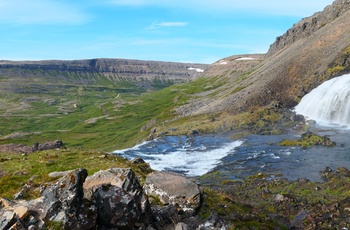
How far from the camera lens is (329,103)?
76000 millimetres

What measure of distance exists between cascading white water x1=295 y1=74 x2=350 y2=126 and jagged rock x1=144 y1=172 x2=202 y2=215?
5818cm

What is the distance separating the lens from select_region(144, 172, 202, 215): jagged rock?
20703 mm

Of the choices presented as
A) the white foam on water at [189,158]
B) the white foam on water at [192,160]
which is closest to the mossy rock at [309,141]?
the white foam on water at [189,158]

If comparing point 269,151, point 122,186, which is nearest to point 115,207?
point 122,186

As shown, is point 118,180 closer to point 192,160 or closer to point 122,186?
point 122,186

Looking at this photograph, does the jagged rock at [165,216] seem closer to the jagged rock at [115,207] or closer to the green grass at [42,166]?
the jagged rock at [115,207]

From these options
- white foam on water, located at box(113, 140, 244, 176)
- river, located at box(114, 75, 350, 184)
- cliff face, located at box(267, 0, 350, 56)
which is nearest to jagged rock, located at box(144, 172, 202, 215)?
river, located at box(114, 75, 350, 184)

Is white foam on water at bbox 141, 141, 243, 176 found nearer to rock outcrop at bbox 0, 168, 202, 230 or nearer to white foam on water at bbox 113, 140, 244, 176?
white foam on water at bbox 113, 140, 244, 176

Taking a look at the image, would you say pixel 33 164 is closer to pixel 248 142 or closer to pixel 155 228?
pixel 155 228

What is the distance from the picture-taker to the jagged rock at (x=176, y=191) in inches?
815

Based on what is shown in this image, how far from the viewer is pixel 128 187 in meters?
17.7

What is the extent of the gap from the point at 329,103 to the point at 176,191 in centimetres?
6529

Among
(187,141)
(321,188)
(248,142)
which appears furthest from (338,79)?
(321,188)

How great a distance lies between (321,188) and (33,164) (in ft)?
97.2
